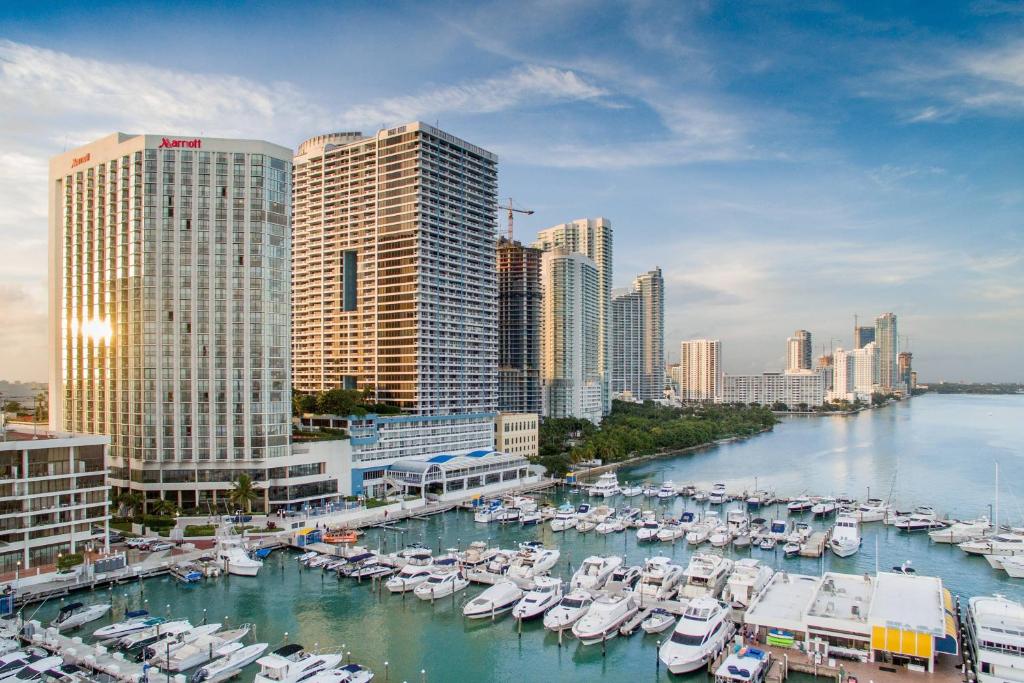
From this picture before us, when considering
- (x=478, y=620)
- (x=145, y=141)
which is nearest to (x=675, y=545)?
(x=478, y=620)

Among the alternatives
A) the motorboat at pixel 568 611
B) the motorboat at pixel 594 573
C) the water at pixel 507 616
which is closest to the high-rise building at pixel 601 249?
the water at pixel 507 616

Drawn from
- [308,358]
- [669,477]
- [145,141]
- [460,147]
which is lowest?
[669,477]

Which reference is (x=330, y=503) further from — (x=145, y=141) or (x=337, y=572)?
(x=145, y=141)

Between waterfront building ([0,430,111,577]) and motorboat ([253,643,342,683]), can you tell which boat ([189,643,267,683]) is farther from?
waterfront building ([0,430,111,577])

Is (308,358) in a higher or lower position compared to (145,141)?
lower

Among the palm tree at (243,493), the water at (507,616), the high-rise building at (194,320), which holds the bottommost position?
the water at (507,616)

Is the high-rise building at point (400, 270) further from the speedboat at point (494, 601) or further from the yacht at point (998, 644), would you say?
the yacht at point (998, 644)
